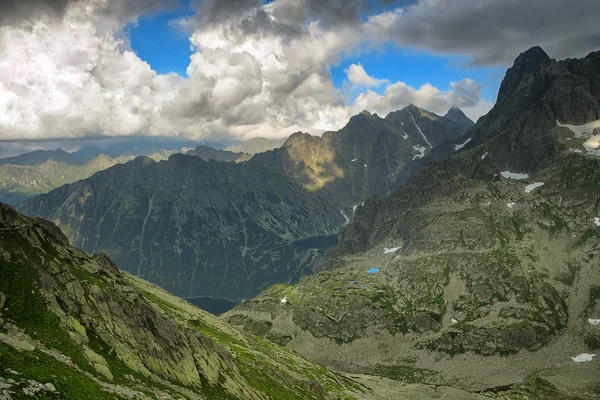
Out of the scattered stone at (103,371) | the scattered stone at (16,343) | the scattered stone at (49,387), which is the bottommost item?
the scattered stone at (103,371)

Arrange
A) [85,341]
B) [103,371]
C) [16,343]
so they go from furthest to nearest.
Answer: [85,341] < [103,371] < [16,343]

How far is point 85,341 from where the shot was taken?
46.6m

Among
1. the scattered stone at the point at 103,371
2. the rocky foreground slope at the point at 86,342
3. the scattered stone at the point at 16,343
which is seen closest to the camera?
the rocky foreground slope at the point at 86,342

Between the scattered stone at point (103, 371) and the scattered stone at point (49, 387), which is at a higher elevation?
the scattered stone at point (49, 387)

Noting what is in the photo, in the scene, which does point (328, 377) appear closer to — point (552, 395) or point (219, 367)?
point (219, 367)

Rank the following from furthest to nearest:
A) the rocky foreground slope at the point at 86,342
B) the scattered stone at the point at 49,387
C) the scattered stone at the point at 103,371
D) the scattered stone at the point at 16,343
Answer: the scattered stone at the point at 103,371
the scattered stone at the point at 16,343
the rocky foreground slope at the point at 86,342
the scattered stone at the point at 49,387

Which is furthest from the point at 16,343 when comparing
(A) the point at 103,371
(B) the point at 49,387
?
(A) the point at 103,371

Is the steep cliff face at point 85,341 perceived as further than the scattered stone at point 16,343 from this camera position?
No

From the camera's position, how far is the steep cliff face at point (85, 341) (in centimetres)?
3709

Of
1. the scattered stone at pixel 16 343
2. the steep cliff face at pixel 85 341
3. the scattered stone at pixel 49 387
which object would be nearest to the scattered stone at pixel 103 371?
the steep cliff face at pixel 85 341

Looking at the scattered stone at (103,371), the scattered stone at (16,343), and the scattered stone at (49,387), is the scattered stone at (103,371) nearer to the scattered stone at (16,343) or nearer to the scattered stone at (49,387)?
the scattered stone at (16,343)

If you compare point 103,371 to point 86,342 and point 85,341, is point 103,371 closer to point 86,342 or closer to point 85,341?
point 86,342

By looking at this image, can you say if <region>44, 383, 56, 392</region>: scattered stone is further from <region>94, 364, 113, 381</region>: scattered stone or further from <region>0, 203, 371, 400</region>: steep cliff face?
<region>94, 364, 113, 381</region>: scattered stone

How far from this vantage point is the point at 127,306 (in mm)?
59219
